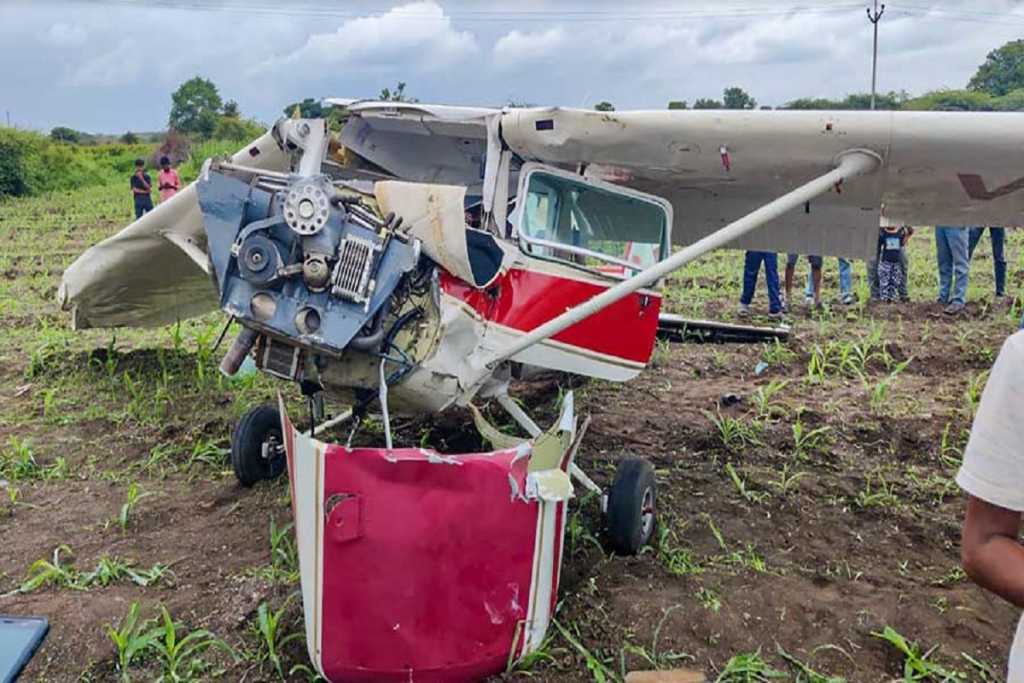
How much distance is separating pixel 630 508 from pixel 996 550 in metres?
2.91

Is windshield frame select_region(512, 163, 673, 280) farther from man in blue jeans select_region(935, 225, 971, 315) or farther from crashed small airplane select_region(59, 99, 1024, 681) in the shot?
man in blue jeans select_region(935, 225, 971, 315)

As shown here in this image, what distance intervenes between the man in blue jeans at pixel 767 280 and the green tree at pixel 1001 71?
57.0m

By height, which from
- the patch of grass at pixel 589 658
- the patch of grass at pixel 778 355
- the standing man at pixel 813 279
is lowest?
the patch of grass at pixel 589 658

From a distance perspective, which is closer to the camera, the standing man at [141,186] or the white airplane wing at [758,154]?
the white airplane wing at [758,154]

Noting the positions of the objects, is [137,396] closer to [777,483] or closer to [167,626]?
[167,626]

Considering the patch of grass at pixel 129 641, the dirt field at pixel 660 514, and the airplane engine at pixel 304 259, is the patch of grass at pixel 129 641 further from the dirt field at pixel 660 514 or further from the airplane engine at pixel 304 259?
the airplane engine at pixel 304 259

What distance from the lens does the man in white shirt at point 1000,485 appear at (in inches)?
61.5

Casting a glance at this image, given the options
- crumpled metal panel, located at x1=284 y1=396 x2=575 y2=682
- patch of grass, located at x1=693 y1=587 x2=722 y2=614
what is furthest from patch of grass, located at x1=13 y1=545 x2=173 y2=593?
patch of grass, located at x1=693 y1=587 x2=722 y2=614

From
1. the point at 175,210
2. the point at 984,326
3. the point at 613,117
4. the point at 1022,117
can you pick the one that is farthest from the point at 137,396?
the point at 984,326

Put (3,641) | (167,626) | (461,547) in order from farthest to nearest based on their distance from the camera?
1. (167,626)
2. (461,547)
3. (3,641)

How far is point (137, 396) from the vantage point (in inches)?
281

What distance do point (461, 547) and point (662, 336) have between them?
6.57 m

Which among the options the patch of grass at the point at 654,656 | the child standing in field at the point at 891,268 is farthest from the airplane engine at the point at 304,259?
the child standing in field at the point at 891,268

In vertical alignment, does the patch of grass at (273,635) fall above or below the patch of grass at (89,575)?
above
